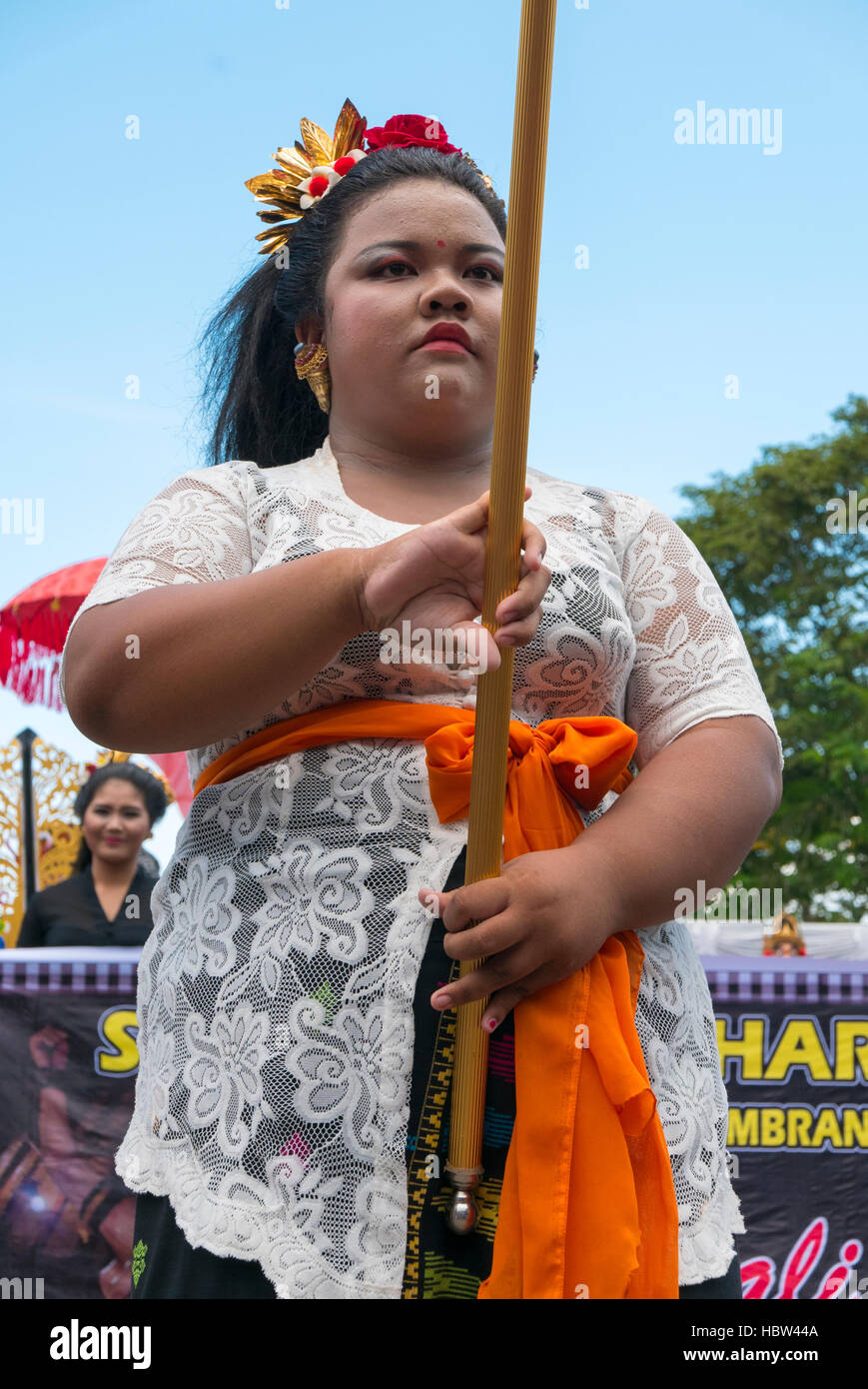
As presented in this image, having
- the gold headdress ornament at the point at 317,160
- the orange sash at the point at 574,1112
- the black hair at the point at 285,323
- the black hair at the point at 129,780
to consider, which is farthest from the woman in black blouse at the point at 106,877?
the orange sash at the point at 574,1112

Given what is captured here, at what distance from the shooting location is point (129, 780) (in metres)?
4.92

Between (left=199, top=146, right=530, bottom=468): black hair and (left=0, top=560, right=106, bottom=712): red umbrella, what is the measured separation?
390cm

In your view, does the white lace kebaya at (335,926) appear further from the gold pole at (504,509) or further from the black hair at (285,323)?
the black hair at (285,323)

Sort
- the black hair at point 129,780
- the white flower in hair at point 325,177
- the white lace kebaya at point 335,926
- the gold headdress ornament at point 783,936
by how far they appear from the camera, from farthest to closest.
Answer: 1. the gold headdress ornament at point 783,936
2. the black hair at point 129,780
3. the white flower in hair at point 325,177
4. the white lace kebaya at point 335,926

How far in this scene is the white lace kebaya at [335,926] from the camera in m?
1.29

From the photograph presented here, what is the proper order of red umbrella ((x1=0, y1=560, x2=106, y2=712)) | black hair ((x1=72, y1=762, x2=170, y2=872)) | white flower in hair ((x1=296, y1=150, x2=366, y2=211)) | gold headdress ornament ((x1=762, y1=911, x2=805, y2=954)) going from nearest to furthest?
1. white flower in hair ((x1=296, y1=150, x2=366, y2=211))
2. black hair ((x1=72, y1=762, x2=170, y2=872))
3. red umbrella ((x1=0, y1=560, x2=106, y2=712))
4. gold headdress ornament ((x1=762, y1=911, x2=805, y2=954))

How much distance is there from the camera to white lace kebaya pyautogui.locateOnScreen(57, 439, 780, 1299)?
1294mm

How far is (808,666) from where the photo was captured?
62.5 feet

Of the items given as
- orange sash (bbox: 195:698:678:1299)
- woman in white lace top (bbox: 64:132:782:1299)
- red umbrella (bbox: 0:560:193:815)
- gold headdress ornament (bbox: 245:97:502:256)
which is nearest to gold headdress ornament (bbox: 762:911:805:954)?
red umbrella (bbox: 0:560:193:815)

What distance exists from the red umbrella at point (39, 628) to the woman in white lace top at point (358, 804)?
464 cm

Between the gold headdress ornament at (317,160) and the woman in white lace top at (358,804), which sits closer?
the woman in white lace top at (358,804)

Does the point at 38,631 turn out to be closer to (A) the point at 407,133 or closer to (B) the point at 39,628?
(B) the point at 39,628

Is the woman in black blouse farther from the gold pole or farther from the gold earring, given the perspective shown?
the gold pole

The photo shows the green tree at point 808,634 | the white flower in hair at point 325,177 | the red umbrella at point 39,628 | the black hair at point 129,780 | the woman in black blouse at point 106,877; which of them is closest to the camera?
the white flower in hair at point 325,177
